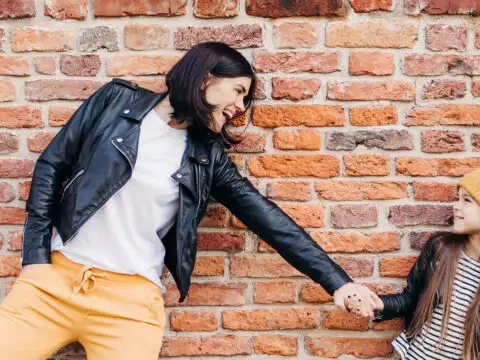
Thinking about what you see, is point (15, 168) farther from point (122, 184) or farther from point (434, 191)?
point (434, 191)

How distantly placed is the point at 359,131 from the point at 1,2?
1464 mm

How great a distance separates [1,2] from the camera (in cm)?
222

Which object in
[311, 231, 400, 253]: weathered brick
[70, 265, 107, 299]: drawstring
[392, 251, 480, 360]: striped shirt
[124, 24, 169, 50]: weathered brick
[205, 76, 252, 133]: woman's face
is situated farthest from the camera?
[311, 231, 400, 253]: weathered brick

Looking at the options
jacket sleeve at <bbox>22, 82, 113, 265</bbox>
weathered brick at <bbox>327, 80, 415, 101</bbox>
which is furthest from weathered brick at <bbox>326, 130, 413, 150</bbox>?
jacket sleeve at <bbox>22, 82, 113, 265</bbox>

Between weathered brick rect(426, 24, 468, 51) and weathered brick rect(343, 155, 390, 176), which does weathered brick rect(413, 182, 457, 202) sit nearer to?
weathered brick rect(343, 155, 390, 176)

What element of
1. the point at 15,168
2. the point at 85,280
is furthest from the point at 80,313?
the point at 15,168

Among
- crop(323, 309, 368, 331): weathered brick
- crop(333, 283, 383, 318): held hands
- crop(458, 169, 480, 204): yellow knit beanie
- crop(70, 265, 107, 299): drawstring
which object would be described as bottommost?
crop(323, 309, 368, 331): weathered brick

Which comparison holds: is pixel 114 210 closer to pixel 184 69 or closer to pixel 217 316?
pixel 184 69

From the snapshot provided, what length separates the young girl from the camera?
211 cm

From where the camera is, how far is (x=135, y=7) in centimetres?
223

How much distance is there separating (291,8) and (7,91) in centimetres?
114

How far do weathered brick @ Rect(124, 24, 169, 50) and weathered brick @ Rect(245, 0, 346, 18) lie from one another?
34cm

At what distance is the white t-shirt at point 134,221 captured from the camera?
6.41 ft

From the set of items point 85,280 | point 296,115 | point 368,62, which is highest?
point 368,62
